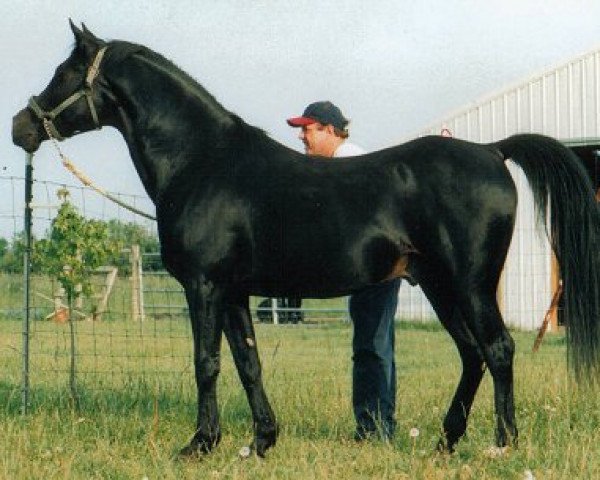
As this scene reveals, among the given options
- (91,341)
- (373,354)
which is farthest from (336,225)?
(91,341)

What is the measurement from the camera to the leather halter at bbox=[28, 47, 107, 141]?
252 inches

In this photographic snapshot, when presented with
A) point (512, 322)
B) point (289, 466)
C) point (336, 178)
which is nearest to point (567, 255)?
point (336, 178)

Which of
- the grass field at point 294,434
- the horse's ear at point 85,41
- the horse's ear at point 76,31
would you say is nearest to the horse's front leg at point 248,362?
the grass field at point 294,434

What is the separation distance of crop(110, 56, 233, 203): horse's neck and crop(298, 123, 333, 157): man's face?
3.61 feet

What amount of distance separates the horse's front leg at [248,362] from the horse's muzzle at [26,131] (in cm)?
188

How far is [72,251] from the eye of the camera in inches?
312

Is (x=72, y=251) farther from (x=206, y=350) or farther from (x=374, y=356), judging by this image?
(x=374, y=356)

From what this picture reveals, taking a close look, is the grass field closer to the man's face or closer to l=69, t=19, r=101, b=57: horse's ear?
the man's face

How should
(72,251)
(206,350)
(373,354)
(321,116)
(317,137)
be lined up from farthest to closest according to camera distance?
(72,251) → (317,137) → (321,116) → (373,354) → (206,350)

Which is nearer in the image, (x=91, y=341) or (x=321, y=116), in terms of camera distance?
(x=321, y=116)

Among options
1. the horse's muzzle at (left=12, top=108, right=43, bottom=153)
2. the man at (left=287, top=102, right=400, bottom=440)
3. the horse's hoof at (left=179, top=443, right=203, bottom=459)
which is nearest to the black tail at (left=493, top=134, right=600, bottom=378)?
the man at (left=287, top=102, right=400, bottom=440)

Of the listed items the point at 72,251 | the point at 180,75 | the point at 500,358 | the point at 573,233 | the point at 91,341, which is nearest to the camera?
the point at 500,358

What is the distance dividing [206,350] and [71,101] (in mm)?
1983

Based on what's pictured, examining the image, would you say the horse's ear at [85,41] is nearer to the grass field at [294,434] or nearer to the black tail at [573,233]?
the grass field at [294,434]
